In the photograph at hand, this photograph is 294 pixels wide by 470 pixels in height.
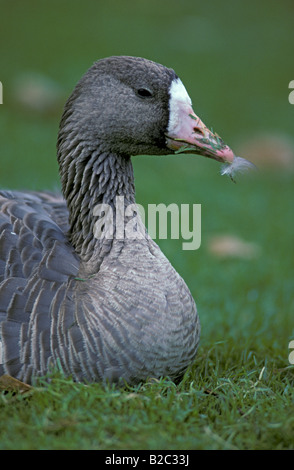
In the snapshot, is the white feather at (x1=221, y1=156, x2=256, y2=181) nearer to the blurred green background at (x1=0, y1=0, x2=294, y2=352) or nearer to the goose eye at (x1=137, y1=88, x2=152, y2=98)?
the goose eye at (x1=137, y1=88, x2=152, y2=98)

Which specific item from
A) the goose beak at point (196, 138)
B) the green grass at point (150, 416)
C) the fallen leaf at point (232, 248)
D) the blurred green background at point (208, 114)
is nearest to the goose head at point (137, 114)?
the goose beak at point (196, 138)

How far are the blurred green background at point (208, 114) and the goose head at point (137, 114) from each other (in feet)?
5.81

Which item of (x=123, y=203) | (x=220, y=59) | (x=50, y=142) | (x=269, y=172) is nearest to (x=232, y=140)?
(x=269, y=172)

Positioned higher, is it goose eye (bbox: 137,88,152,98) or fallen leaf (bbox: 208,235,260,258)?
goose eye (bbox: 137,88,152,98)

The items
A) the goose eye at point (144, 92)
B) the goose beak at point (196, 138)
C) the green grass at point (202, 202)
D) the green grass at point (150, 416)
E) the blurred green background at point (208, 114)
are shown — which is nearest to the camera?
the green grass at point (150, 416)

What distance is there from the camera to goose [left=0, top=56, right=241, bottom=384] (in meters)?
3.55

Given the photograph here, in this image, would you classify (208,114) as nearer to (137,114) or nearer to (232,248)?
(232,248)

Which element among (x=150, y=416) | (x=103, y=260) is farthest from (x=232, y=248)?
(x=150, y=416)

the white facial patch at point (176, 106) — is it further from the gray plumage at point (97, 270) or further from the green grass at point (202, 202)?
the green grass at point (202, 202)

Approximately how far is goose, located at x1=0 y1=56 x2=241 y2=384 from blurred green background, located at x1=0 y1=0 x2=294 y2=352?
56.5 inches

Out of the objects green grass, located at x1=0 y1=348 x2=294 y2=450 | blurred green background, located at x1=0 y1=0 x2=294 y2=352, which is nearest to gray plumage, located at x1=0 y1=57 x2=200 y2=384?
green grass, located at x1=0 y1=348 x2=294 y2=450

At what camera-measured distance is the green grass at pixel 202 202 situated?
10.4 feet

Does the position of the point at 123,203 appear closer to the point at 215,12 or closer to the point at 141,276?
the point at 141,276

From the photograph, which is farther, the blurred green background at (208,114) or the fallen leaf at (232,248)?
the fallen leaf at (232,248)
